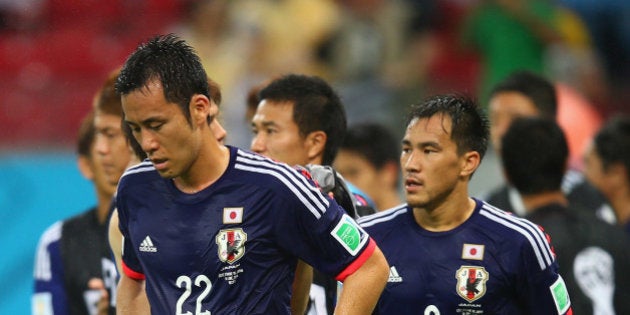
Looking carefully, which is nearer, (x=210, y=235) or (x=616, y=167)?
(x=210, y=235)

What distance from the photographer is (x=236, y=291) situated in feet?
14.9

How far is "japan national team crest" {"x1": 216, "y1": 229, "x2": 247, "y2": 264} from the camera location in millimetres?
4551

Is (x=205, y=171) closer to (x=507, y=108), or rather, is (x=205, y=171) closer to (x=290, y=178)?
(x=290, y=178)

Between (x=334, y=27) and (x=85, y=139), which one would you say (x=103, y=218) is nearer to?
(x=85, y=139)

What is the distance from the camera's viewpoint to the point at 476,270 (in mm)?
5184

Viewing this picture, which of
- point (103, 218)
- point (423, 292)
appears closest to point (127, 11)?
point (103, 218)

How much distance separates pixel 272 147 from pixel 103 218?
3.98ft

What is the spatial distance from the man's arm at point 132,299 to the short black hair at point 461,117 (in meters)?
1.41

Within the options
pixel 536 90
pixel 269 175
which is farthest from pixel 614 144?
pixel 269 175

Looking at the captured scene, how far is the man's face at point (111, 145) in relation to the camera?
640cm

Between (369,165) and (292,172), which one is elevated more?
Result: (369,165)

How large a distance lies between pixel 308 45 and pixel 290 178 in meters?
7.53

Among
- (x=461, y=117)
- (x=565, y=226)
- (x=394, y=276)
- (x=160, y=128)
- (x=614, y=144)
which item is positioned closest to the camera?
(x=160, y=128)

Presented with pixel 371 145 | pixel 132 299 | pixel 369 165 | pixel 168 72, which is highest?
pixel 371 145
